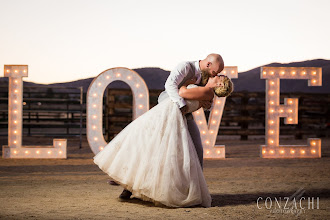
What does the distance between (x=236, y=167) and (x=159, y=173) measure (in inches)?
150

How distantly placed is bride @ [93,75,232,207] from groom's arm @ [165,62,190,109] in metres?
0.07

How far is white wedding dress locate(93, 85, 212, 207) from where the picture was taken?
4254 millimetres

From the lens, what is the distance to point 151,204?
4613mm

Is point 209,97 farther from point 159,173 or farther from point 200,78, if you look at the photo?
point 159,173

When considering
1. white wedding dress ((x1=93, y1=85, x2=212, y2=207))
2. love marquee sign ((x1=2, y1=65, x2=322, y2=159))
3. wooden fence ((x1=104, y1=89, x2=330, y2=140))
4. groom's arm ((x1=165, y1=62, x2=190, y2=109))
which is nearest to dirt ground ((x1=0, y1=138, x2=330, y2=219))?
white wedding dress ((x1=93, y1=85, x2=212, y2=207))

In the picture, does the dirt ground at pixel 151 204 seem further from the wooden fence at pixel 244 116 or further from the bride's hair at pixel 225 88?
the wooden fence at pixel 244 116

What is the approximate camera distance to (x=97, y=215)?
4.02 meters

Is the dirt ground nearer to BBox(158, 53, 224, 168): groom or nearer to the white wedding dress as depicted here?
the white wedding dress

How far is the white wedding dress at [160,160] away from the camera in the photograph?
4.25 m

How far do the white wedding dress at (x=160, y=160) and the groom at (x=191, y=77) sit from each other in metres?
0.09

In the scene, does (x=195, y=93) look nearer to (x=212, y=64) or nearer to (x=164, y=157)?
(x=212, y=64)

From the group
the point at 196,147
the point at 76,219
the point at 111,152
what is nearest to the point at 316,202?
the point at 196,147

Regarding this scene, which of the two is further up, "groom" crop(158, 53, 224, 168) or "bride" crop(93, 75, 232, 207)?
"groom" crop(158, 53, 224, 168)

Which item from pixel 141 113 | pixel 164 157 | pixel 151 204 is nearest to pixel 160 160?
pixel 164 157
